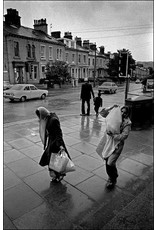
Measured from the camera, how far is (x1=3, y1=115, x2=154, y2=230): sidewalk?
107 inches

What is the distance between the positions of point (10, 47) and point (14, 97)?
49.6ft

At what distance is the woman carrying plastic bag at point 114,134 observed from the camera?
3.14 meters

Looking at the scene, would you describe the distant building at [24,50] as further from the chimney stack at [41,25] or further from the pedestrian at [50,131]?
the pedestrian at [50,131]

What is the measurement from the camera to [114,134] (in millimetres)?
3186

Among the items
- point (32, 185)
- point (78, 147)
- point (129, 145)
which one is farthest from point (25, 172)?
point (129, 145)

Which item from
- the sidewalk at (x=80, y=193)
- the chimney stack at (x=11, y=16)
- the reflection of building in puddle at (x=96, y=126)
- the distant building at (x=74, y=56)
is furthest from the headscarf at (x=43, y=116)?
the distant building at (x=74, y=56)

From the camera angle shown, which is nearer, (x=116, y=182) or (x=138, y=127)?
(x=116, y=182)

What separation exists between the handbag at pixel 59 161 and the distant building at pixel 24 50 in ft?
74.1

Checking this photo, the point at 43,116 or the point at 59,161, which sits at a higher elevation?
the point at 43,116

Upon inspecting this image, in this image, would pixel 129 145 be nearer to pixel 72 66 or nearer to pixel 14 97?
pixel 14 97

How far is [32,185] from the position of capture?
360cm

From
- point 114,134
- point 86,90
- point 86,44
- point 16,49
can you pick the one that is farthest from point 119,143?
point 86,44

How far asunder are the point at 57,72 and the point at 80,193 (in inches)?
1052

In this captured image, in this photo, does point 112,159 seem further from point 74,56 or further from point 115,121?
point 74,56
